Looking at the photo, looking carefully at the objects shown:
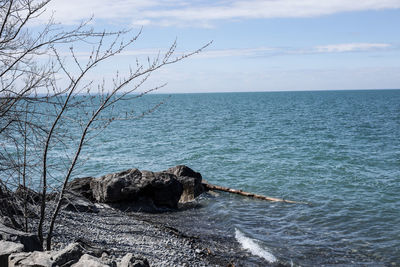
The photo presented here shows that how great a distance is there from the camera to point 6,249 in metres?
5.42

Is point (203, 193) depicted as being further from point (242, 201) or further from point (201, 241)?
point (201, 241)

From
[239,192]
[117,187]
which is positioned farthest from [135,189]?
[239,192]

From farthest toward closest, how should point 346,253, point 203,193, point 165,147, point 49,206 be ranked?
point 165,147
point 203,193
point 49,206
point 346,253

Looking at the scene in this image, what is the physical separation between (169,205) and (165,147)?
56.2 ft

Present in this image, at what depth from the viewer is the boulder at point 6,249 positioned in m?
5.30

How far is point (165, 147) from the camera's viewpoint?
32594 mm

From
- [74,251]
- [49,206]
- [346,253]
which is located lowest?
[346,253]

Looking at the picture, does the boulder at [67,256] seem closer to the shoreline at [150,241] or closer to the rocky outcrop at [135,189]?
the shoreline at [150,241]

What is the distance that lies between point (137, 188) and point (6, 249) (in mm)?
9946

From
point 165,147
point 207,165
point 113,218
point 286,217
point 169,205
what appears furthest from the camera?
point 165,147

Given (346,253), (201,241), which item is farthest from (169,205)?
(346,253)

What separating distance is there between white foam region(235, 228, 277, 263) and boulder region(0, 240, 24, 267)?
679cm

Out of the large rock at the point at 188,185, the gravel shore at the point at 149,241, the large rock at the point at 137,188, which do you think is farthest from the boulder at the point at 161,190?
the gravel shore at the point at 149,241

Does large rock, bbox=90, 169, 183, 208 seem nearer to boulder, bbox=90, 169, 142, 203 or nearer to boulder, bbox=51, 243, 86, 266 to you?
boulder, bbox=90, 169, 142, 203
